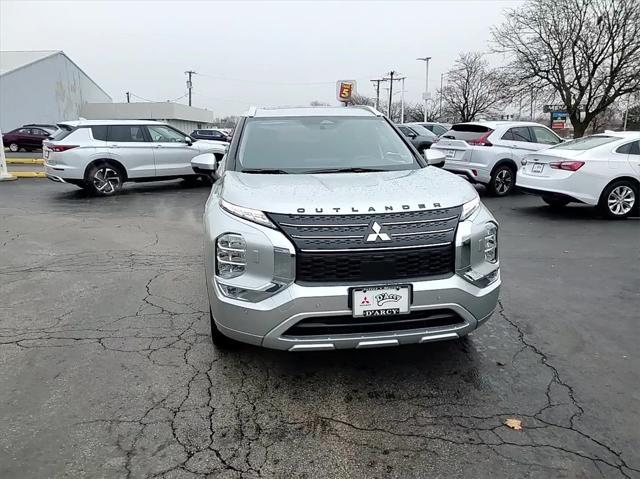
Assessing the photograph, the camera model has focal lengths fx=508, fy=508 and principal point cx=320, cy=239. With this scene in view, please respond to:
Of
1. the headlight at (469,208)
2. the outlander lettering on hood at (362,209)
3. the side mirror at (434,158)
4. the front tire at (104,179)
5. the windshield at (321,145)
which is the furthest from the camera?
the front tire at (104,179)

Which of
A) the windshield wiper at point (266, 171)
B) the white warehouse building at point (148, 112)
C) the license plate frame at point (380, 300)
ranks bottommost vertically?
the license plate frame at point (380, 300)

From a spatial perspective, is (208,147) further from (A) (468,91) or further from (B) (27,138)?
(A) (468,91)

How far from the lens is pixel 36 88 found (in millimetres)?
39219

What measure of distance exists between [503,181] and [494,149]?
0.82 meters

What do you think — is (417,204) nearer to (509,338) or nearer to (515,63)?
(509,338)

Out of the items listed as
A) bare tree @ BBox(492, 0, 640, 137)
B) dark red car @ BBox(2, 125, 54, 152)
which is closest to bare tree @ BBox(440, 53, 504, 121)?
bare tree @ BBox(492, 0, 640, 137)

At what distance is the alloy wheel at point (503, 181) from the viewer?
11.4 meters

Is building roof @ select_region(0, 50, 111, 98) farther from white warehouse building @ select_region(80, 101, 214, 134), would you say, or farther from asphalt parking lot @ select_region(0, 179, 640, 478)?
asphalt parking lot @ select_region(0, 179, 640, 478)

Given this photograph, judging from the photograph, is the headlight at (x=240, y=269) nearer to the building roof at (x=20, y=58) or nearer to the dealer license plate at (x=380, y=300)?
the dealer license plate at (x=380, y=300)

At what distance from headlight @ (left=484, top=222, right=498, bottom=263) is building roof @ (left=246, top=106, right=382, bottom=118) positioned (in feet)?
7.16

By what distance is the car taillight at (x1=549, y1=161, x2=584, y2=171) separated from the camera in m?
8.70

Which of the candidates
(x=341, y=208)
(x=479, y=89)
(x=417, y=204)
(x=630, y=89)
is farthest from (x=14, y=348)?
(x=479, y=89)

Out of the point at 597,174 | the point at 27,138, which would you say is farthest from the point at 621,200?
the point at 27,138

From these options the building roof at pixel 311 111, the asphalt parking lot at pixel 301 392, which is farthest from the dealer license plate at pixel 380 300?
the building roof at pixel 311 111
